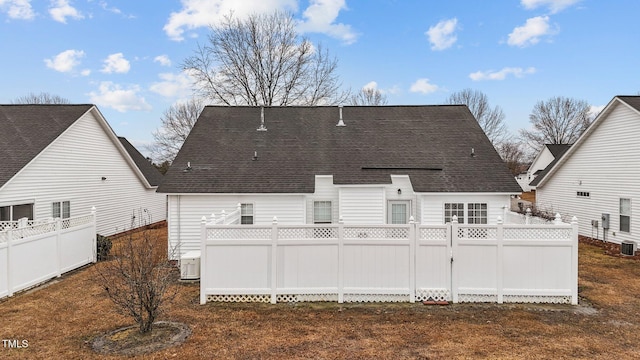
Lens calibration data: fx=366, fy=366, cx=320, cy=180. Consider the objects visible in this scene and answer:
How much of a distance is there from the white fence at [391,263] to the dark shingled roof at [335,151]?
474 cm

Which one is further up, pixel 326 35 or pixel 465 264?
pixel 326 35

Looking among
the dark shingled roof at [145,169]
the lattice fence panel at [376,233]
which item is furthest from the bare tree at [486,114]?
the lattice fence panel at [376,233]

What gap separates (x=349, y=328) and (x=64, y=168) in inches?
574

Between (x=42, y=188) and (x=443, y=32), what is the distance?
23010mm

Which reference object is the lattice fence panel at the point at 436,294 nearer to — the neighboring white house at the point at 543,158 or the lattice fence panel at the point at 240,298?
the lattice fence panel at the point at 240,298

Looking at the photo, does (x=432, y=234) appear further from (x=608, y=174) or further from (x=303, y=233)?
(x=608, y=174)

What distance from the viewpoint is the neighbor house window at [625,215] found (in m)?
14.7

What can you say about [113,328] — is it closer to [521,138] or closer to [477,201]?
[477,201]

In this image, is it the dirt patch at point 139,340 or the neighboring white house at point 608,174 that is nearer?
the dirt patch at point 139,340

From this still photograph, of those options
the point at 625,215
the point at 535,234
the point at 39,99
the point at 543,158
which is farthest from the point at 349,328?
the point at 39,99

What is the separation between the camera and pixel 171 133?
113ft

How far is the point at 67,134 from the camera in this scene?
15.3 m

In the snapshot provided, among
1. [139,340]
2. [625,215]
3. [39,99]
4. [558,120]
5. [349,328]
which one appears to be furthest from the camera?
[558,120]

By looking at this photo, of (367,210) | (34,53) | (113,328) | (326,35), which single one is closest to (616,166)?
(367,210)
